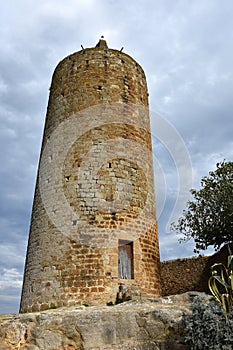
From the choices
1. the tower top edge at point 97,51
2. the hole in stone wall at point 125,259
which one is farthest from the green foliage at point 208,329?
the tower top edge at point 97,51

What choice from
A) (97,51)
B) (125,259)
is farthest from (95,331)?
(97,51)

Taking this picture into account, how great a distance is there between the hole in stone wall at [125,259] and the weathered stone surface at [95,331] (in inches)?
237

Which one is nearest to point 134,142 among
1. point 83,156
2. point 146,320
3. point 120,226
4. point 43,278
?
point 83,156

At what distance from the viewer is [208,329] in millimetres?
4742

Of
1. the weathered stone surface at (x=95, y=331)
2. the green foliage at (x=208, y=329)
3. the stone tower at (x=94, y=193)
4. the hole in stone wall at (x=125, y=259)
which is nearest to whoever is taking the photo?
the green foliage at (x=208, y=329)

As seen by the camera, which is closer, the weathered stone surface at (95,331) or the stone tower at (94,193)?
the weathered stone surface at (95,331)

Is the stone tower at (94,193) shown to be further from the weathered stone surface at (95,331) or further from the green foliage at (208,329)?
the green foliage at (208,329)

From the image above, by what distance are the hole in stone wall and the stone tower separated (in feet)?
0.10

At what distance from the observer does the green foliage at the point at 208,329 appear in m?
4.65

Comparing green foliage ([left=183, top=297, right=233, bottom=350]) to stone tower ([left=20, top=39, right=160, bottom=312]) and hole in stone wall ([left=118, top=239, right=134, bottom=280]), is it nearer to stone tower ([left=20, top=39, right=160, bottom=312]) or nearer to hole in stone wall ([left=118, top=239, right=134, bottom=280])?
stone tower ([left=20, top=39, right=160, bottom=312])

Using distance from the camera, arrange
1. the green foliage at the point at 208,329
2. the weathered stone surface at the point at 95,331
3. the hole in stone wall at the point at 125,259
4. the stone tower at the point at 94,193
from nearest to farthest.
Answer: the green foliage at the point at 208,329, the weathered stone surface at the point at 95,331, the stone tower at the point at 94,193, the hole in stone wall at the point at 125,259

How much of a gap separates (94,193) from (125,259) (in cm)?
232

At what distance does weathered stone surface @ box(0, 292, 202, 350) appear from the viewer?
16.0 ft

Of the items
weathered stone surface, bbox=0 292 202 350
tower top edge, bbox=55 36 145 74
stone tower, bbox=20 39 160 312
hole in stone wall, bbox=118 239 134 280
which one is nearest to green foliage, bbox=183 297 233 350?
weathered stone surface, bbox=0 292 202 350
